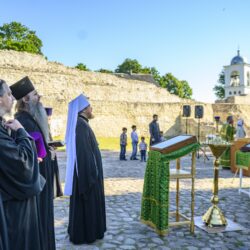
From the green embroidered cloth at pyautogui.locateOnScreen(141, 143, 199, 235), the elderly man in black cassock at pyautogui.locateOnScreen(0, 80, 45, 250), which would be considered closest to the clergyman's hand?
the elderly man in black cassock at pyautogui.locateOnScreen(0, 80, 45, 250)

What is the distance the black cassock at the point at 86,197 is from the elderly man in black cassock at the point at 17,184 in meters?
1.86

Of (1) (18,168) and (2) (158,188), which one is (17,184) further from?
(2) (158,188)

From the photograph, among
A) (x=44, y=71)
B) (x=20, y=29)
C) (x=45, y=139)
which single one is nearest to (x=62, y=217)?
(x=45, y=139)

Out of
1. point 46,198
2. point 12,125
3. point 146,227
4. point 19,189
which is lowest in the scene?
point 146,227

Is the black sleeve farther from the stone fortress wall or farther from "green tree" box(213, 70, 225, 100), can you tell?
"green tree" box(213, 70, 225, 100)

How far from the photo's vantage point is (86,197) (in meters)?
4.23

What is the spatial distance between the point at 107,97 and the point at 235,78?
2836cm

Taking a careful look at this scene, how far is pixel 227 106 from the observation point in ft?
139

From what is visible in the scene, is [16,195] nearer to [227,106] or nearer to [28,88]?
[28,88]

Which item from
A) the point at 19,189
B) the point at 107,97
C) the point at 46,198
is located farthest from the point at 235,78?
the point at 19,189

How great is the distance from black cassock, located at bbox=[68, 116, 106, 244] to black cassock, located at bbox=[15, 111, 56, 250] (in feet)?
2.22

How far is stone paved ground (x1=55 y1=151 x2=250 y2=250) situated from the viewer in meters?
4.21

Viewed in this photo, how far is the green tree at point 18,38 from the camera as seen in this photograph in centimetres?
4866

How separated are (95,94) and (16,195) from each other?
42.2 meters
